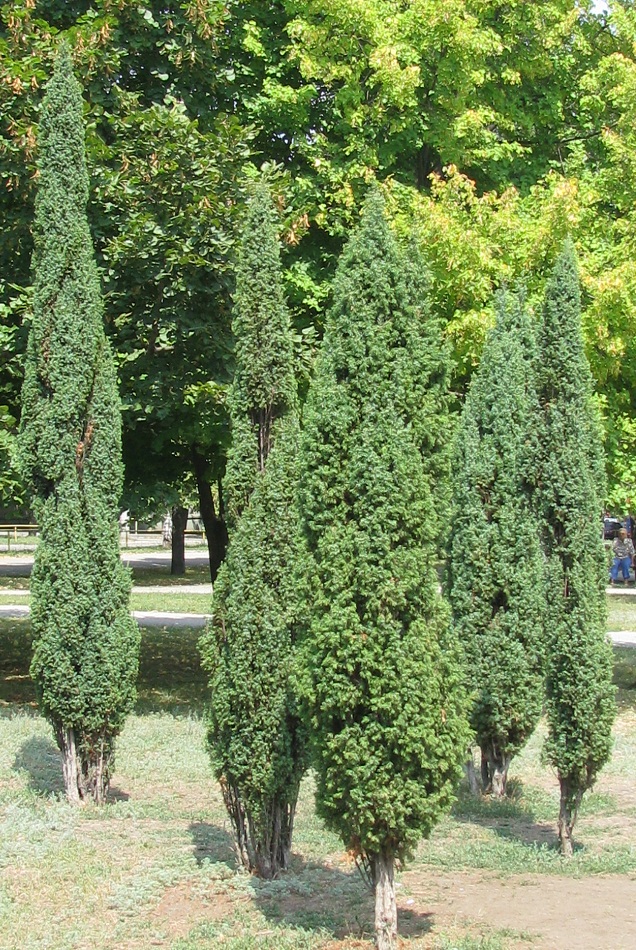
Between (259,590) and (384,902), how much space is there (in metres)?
2.12

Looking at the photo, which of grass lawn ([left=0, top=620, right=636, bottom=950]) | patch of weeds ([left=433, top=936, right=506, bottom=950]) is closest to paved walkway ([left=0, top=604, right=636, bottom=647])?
grass lawn ([left=0, top=620, right=636, bottom=950])

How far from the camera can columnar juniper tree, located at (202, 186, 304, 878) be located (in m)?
6.39

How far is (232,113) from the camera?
13656 millimetres

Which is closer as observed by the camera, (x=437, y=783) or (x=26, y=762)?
(x=437, y=783)

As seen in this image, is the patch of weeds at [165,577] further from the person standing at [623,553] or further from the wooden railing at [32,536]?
the person standing at [623,553]

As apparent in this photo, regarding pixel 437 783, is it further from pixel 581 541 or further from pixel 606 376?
pixel 606 376

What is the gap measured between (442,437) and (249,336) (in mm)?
2007

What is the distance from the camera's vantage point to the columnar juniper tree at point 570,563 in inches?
282

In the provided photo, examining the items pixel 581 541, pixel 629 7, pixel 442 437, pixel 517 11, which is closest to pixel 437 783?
pixel 442 437

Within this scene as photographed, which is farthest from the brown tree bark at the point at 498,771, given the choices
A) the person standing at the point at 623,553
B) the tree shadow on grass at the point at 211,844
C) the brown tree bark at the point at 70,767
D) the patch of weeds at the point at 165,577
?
the person standing at the point at 623,553

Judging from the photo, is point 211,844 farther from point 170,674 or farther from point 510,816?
point 170,674

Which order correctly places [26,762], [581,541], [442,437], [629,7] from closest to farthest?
[442,437] → [581,541] → [26,762] → [629,7]

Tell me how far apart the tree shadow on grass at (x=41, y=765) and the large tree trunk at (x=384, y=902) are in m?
3.96

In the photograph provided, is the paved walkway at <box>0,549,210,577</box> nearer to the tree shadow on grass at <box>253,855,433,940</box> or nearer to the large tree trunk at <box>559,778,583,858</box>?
the large tree trunk at <box>559,778,583,858</box>
